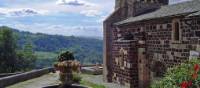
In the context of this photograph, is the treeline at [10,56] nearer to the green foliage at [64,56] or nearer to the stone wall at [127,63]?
the stone wall at [127,63]

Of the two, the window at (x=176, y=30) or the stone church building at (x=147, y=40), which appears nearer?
the stone church building at (x=147, y=40)

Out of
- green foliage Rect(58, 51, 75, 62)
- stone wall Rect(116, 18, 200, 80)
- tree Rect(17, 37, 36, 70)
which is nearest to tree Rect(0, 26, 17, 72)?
tree Rect(17, 37, 36, 70)

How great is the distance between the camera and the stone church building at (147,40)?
656 inches

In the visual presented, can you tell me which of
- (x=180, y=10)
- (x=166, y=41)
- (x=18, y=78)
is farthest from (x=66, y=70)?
(x=18, y=78)

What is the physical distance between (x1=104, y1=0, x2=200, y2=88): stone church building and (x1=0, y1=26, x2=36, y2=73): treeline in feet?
98.3

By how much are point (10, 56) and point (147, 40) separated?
127 feet

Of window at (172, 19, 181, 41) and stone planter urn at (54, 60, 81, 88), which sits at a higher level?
window at (172, 19, 181, 41)

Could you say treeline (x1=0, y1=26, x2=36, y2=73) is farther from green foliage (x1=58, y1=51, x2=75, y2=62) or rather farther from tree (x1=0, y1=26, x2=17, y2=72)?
green foliage (x1=58, y1=51, x2=75, y2=62)

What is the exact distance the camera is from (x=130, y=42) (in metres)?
21.1

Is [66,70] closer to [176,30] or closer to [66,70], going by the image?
[66,70]

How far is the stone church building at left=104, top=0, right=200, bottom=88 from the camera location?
54.7 feet

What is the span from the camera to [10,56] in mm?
55719

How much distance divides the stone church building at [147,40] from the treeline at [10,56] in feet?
98.3

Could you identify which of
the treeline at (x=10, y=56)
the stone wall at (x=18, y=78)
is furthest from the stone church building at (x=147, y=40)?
the treeline at (x=10, y=56)
